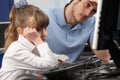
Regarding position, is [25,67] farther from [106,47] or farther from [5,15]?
[5,15]

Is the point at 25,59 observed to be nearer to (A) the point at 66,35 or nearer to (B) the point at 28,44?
(B) the point at 28,44

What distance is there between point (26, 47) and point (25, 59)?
0.22ft

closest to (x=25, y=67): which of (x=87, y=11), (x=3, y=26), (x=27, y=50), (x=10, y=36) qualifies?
(x=27, y=50)

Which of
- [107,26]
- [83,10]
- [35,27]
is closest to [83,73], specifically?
[107,26]

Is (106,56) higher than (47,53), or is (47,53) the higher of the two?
(47,53)

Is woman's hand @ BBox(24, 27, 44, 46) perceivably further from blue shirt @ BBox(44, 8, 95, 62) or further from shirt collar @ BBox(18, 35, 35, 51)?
blue shirt @ BBox(44, 8, 95, 62)

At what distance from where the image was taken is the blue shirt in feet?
5.55

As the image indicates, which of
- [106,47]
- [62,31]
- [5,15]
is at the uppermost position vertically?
[106,47]

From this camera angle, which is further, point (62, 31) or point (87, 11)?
point (62, 31)

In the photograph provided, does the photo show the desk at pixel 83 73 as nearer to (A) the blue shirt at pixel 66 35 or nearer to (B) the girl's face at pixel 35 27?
(B) the girl's face at pixel 35 27

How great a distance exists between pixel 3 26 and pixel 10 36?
43.2 inches

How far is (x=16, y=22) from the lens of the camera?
1.48 metres

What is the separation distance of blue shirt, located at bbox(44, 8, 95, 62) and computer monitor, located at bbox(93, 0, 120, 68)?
2.07 ft

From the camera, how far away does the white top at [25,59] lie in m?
1.27
